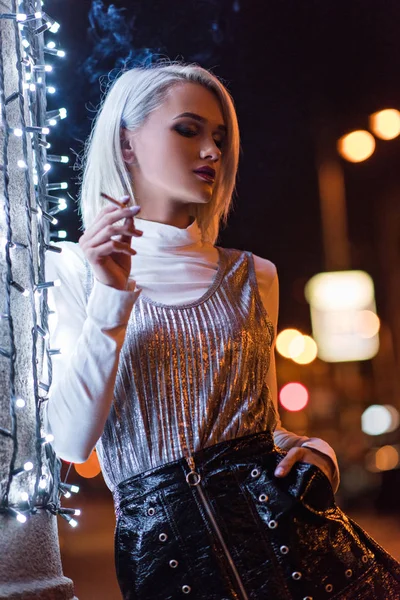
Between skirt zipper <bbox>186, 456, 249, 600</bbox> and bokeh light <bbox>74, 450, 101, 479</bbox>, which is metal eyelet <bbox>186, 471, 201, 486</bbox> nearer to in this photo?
skirt zipper <bbox>186, 456, 249, 600</bbox>

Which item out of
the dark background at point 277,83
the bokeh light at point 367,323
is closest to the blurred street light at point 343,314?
the bokeh light at point 367,323

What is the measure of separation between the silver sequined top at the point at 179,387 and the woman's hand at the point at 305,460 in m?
0.15

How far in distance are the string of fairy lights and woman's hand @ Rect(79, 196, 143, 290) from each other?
0.95ft

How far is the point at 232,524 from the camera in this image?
2480mm

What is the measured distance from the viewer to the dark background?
154 inches

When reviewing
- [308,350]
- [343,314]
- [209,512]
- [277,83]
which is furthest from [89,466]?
[308,350]

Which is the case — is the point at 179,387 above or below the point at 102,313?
below

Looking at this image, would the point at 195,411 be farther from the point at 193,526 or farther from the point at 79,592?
the point at 79,592

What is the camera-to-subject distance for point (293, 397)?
100 ft

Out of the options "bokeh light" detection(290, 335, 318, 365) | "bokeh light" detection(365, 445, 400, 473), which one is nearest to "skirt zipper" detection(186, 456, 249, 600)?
"bokeh light" detection(365, 445, 400, 473)

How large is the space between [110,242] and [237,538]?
0.93 m

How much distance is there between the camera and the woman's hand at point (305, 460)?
2.60 meters

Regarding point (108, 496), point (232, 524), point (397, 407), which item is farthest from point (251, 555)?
point (397, 407)

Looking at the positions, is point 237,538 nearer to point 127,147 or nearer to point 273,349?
point 273,349
